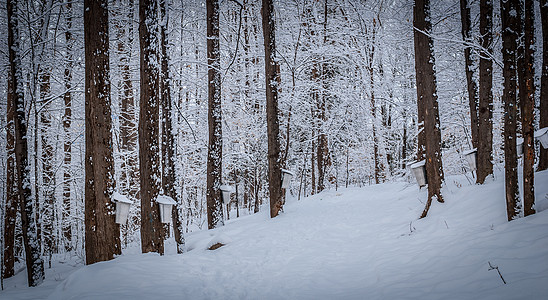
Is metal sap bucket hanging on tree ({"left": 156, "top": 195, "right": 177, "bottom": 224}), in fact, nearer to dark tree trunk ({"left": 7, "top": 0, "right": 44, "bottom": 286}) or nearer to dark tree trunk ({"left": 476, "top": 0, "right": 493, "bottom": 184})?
dark tree trunk ({"left": 7, "top": 0, "right": 44, "bottom": 286})

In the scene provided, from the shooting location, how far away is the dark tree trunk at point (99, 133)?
4.69 m

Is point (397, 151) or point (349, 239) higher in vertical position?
point (397, 151)

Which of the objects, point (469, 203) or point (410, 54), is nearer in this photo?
point (469, 203)

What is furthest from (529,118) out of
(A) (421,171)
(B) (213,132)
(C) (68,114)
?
(C) (68,114)

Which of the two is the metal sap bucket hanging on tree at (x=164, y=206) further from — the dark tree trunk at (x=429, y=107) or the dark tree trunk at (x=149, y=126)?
the dark tree trunk at (x=429, y=107)

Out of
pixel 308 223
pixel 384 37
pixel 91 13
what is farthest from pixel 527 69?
pixel 384 37

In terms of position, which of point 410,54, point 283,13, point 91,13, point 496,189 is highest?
point 283,13

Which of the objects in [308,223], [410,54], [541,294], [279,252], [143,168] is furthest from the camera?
[410,54]

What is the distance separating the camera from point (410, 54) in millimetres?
12961

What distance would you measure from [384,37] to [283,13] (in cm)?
455

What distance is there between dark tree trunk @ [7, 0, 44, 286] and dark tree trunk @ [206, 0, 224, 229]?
13.2 feet

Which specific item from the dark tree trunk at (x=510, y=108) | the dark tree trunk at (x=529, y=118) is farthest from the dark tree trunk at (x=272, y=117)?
the dark tree trunk at (x=529, y=118)

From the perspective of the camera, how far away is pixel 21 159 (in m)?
5.46

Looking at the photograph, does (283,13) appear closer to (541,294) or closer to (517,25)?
(517,25)
